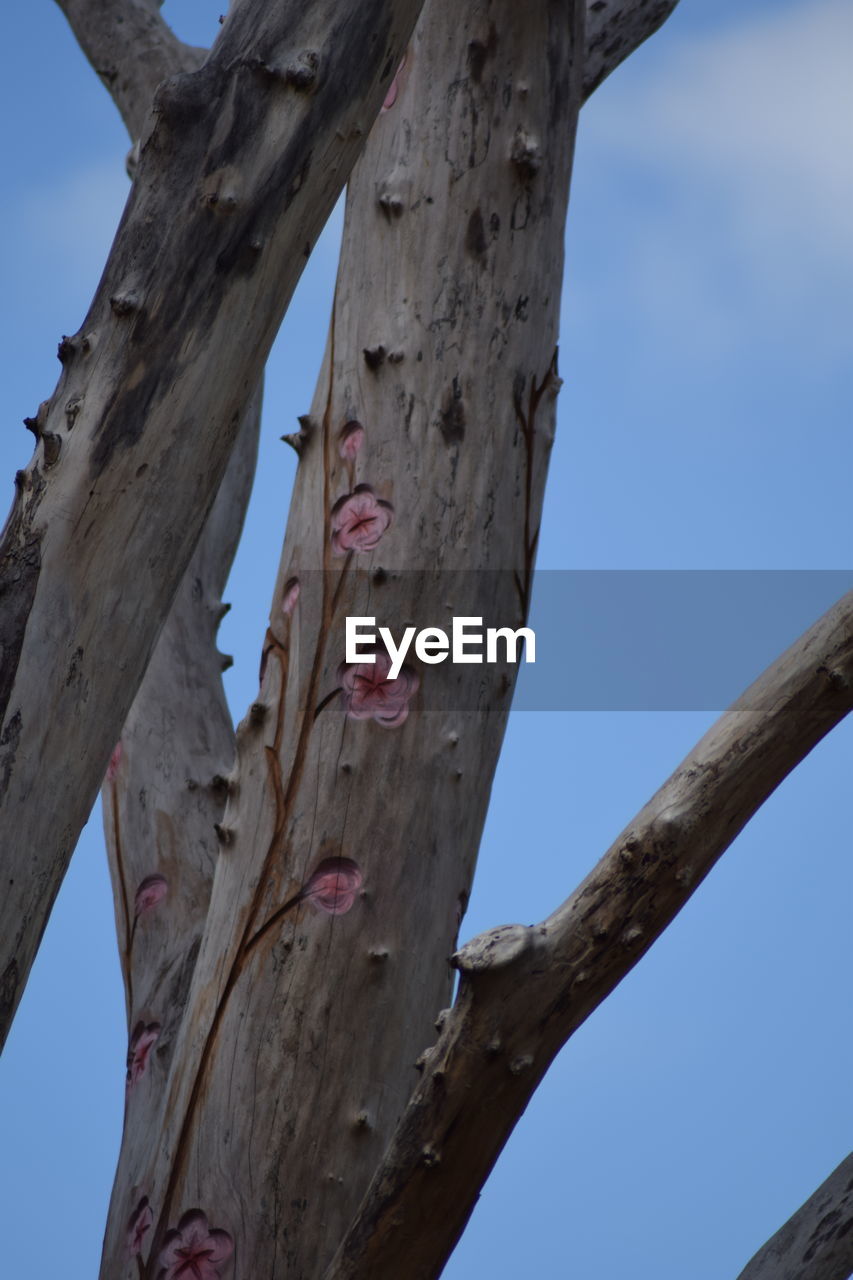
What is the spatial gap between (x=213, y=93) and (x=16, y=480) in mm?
350

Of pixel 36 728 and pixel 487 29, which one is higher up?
pixel 487 29

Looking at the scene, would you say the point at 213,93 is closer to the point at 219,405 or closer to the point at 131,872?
the point at 219,405

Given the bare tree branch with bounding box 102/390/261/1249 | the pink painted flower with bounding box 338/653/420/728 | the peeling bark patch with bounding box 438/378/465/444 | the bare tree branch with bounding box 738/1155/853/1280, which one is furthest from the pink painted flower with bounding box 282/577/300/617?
the bare tree branch with bounding box 738/1155/853/1280

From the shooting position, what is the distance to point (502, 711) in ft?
5.81

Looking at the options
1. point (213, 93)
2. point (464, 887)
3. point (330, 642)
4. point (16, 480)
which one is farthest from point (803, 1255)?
point (213, 93)

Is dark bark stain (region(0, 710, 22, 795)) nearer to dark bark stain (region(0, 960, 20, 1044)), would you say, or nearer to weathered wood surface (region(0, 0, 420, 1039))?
weathered wood surface (region(0, 0, 420, 1039))

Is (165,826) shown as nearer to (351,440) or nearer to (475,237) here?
(351,440)

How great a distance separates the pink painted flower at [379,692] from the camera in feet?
5.52

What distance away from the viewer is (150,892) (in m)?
2.16

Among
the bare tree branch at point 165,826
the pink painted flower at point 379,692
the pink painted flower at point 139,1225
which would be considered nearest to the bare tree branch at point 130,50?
the bare tree branch at point 165,826

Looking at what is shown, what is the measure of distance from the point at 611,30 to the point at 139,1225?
2.02 meters

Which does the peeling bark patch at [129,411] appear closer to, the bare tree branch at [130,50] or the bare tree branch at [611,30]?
the bare tree branch at [611,30]

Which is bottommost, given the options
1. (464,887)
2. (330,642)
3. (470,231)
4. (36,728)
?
(36,728)

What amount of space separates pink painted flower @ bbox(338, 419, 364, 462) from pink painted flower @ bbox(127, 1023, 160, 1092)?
819 millimetres
